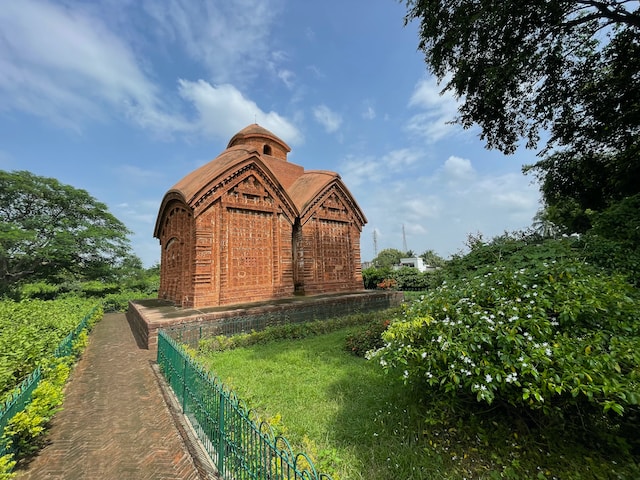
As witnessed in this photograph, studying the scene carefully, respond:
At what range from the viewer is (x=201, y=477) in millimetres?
3357

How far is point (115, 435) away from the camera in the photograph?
14.5 ft

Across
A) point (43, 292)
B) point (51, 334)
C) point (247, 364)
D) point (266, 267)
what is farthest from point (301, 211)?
point (43, 292)

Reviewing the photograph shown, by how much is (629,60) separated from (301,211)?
39.4 feet

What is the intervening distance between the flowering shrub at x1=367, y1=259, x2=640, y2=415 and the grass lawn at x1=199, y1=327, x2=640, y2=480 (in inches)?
25.1

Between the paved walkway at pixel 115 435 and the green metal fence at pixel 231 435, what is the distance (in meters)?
0.31

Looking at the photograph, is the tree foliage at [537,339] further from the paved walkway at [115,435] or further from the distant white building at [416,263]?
the distant white building at [416,263]

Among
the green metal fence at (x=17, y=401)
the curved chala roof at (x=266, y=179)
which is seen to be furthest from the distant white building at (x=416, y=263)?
the green metal fence at (x=17, y=401)

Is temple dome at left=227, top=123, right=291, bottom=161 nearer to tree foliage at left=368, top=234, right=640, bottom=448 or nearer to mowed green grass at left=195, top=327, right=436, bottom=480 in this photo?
mowed green grass at left=195, top=327, right=436, bottom=480

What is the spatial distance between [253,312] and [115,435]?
5.56 m

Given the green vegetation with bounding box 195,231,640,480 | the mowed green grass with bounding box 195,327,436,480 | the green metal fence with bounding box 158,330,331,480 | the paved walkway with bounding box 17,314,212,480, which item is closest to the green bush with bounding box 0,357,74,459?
the paved walkway with bounding box 17,314,212,480

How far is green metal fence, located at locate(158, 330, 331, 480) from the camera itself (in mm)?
2422

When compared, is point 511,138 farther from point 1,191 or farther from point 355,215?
point 1,191

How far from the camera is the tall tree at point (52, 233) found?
1892 centimetres

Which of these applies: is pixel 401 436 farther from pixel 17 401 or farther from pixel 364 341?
pixel 17 401
